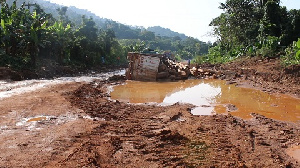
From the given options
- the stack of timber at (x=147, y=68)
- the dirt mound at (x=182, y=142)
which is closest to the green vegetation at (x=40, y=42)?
the stack of timber at (x=147, y=68)

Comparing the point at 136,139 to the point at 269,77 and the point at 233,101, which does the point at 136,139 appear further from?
the point at 269,77

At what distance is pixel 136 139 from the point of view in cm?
446

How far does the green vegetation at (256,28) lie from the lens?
65.2 feet

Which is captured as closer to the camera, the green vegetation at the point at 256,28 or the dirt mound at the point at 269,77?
the dirt mound at the point at 269,77

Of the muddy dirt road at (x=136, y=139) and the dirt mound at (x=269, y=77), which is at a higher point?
the dirt mound at (x=269, y=77)

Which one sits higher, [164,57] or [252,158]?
[164,57]

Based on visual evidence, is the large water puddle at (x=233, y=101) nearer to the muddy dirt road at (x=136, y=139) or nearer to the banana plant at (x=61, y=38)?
the muddy dirt road at (x=136, y=139)

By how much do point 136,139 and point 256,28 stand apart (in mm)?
22732

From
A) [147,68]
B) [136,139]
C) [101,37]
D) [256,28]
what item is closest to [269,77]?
[147,68]

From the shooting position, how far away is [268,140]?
4703 millimetres

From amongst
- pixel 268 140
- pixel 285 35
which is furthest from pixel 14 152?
pixel 285 35

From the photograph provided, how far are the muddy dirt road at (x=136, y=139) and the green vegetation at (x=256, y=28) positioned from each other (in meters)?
14.5

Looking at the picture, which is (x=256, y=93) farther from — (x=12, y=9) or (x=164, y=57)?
(x=12, y=9)

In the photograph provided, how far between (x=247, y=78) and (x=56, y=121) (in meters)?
11.4
